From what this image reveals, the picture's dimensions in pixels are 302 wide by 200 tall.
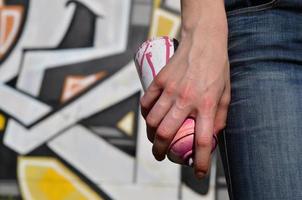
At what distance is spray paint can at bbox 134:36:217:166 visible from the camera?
843 millimetres

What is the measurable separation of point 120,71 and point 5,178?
2.89ft

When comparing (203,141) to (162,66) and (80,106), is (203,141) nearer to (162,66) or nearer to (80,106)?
(162,66)

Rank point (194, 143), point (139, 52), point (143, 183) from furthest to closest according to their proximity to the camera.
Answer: point (143, 183) → point (139, 52) → point (194, 143)

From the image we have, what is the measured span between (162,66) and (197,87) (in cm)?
10

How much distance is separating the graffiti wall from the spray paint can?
2501 millimetres

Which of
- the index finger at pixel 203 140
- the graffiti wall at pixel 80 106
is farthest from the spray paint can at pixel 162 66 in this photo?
the graffiti wall at pixel 80 106

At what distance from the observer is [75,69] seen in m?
3.53

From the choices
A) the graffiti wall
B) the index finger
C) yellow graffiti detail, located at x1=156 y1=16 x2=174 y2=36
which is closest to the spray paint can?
the index finger

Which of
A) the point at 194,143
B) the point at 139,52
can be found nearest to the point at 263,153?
the point at 194,143

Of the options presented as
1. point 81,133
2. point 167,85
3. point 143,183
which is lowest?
point 143,183

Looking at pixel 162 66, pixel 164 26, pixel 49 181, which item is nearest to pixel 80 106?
pixel 49 181

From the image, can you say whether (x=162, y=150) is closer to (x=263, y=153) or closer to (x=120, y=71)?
(x=263, y=153)

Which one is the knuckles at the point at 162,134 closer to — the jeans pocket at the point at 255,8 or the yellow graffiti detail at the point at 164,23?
the jeans pocket at the point at 255,8

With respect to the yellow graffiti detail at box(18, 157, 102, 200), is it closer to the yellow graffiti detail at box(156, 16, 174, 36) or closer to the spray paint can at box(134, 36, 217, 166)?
the yellow graffiti detail at box(156, 16, 174, 36)
